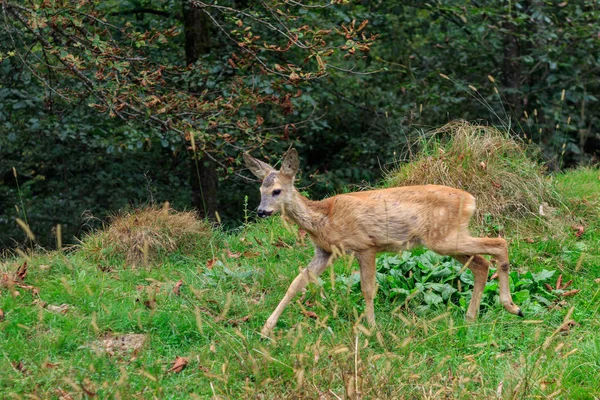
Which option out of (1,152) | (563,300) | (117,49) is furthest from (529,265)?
(1,152)

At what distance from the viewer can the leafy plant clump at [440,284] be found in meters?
6.16

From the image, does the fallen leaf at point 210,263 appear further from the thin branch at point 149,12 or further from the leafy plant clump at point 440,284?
the thin branch at point 149,12

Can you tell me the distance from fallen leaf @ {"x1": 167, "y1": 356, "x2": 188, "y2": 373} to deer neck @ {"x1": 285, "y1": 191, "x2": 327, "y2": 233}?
1.56 metres

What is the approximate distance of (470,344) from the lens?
5355 millimetres

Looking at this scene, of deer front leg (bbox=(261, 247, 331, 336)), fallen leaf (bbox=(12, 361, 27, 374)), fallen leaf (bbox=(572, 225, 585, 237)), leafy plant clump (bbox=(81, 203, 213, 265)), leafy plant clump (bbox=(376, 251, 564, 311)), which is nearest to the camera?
fallen leaf (bbox=(12, 361, 27, 374))

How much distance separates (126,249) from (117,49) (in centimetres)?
181

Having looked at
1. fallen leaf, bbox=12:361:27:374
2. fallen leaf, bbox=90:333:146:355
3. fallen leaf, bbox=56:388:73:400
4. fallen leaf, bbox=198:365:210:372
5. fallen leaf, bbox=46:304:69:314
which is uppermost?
fallen leaf, bbox=56:388:73:400

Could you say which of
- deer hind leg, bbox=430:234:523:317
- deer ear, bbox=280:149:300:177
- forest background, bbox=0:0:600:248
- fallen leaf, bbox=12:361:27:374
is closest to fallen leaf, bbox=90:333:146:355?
fallen leaf, bbox=12:361:27:374

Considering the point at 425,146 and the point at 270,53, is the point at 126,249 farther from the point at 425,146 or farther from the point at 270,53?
the point at 270,53

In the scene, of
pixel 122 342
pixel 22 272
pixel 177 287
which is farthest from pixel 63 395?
pixel 22 272

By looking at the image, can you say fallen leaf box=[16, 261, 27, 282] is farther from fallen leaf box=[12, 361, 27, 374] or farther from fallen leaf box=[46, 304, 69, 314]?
fallen leaf box=[12, 361, 27, 374]

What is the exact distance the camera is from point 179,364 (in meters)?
5.20

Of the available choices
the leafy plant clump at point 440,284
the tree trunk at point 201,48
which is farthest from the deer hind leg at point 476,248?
the tree trunk at point 201,48

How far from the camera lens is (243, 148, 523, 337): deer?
235 inches
